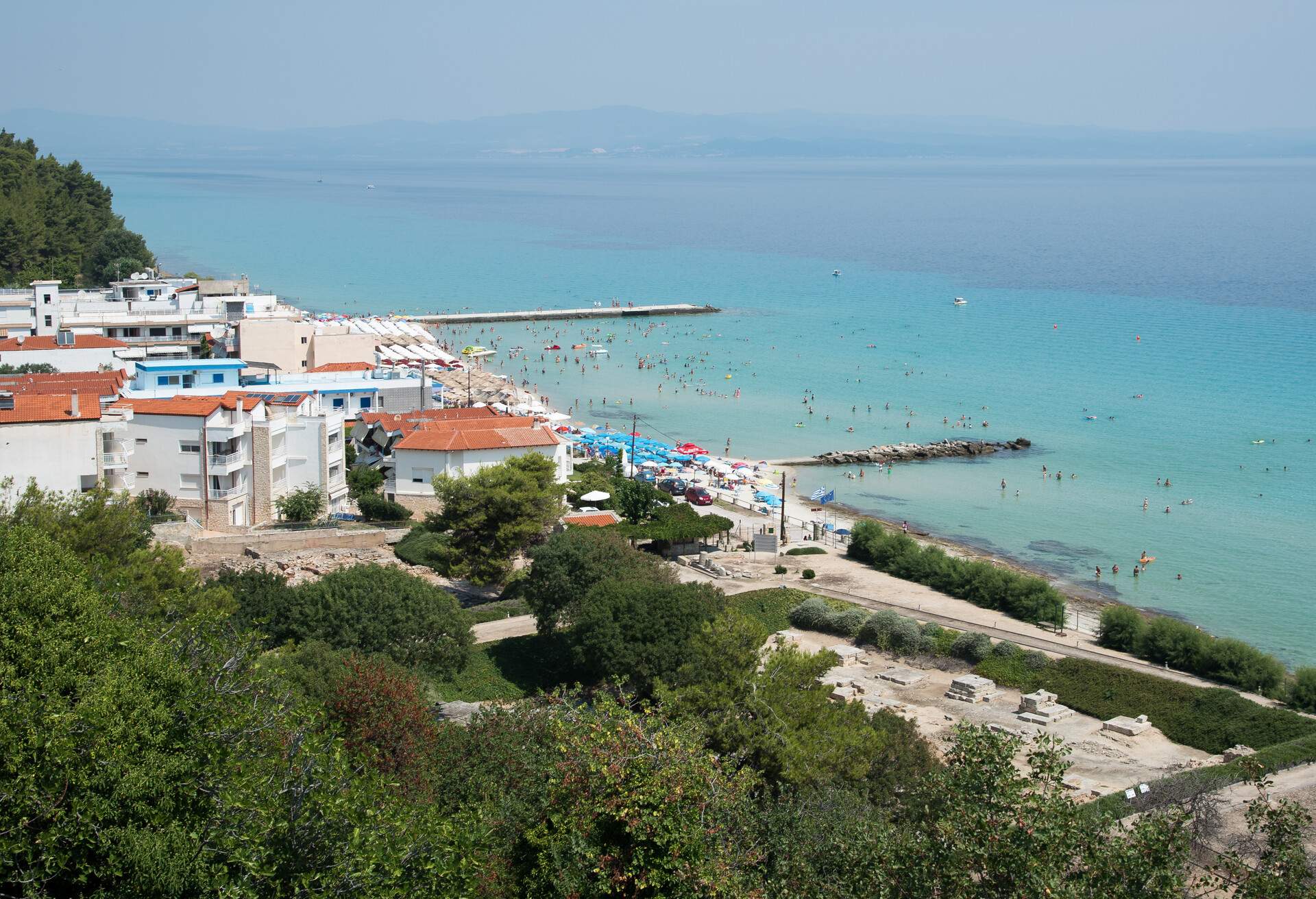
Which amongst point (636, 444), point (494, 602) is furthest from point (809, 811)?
point (636, 444)

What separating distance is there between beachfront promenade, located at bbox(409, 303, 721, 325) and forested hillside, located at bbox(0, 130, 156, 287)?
17569 mm

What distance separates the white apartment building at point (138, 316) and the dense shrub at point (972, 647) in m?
31.8

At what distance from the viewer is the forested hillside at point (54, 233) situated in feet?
217

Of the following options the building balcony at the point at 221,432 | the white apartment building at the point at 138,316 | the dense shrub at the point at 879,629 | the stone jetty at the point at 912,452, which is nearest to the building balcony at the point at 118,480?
the building balcony at the point at 221,432

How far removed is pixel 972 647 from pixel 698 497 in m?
14.5

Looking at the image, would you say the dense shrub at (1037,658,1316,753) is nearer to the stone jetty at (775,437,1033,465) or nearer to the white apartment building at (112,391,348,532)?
the white apartment building at (112,391,348,532)

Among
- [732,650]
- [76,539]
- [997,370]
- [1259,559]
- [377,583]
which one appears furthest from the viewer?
[997,370]

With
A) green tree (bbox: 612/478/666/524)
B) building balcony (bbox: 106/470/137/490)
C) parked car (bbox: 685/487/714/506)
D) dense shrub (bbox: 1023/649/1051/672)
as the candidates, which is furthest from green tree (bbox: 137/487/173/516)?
dense shrub (bbox: 1023/649/1051/672)

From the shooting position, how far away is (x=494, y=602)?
29344mm

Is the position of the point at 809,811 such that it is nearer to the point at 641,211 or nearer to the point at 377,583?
the point at 377,583

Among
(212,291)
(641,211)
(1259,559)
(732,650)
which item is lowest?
(1259,559)

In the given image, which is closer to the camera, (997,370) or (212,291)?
(212,291)

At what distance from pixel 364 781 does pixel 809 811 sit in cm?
492

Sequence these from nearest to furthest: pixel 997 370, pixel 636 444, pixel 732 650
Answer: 1. pixel 732 650
2. pixel 636 444
3. pixel 997 370
